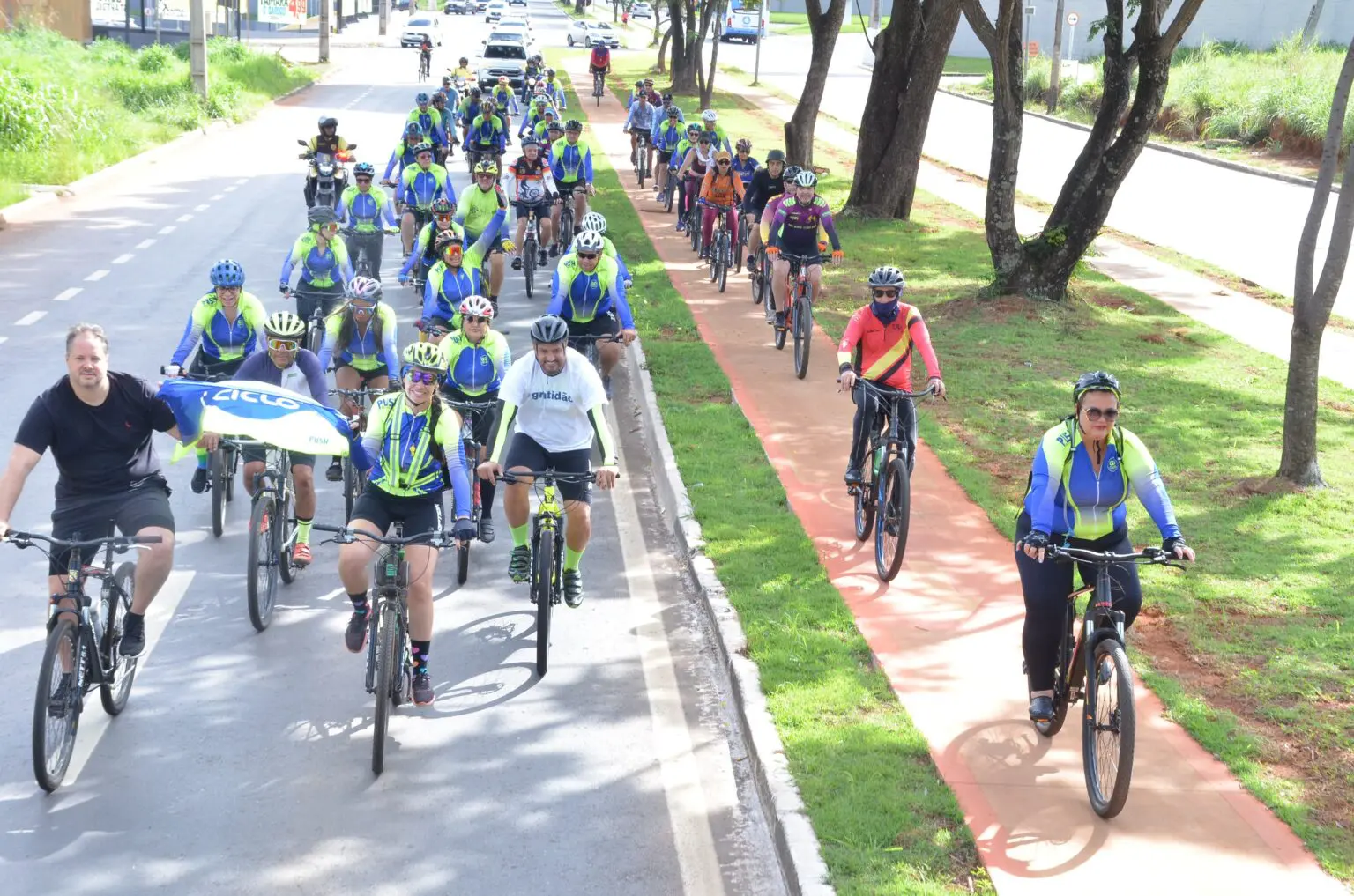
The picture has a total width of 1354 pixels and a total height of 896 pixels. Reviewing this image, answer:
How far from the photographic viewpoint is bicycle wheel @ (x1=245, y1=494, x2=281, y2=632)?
348 inches

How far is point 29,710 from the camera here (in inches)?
304

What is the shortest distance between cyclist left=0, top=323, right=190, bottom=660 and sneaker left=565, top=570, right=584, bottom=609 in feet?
8.32

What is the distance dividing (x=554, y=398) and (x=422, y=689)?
6.70ft

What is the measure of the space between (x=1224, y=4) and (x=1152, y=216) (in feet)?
139

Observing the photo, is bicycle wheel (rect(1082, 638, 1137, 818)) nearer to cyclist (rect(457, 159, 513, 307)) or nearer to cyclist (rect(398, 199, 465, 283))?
cyclist (rect(398, 199, 465, 283))

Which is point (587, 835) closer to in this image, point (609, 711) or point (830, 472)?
point (609, 711)

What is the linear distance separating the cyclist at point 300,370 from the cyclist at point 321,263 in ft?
13.2

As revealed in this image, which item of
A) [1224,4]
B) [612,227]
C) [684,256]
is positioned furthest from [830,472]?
[1224,4]

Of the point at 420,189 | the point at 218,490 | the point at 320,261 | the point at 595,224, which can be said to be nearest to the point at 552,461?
the point at 218,490

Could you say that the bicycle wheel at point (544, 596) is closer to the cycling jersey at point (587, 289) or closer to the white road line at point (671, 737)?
the white road line at point (671, 737)

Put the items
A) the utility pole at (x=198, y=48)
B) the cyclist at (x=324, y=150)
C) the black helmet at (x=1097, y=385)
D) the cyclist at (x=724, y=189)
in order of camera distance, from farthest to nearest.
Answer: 1. the utility pole at (x=198, y=48)
2. the cyclist at (x=324, y=150)
3. the cyclist at (x=724, y=189)
4. the black helmet at (x=1097, y=385)

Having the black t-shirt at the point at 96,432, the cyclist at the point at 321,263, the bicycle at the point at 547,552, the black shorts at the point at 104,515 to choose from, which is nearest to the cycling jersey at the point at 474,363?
the bicycle at the point at 547,552

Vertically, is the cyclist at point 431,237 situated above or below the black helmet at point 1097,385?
below

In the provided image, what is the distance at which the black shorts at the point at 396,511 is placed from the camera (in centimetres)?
806
